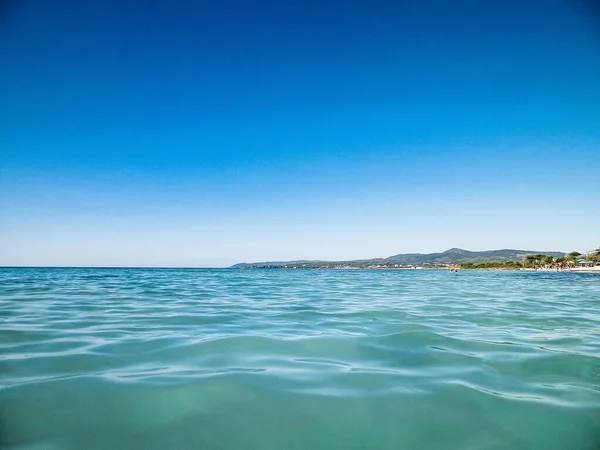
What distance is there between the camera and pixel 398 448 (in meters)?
2.65

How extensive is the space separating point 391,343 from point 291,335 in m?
1.77

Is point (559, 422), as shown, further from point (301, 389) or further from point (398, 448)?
point (301, 389)

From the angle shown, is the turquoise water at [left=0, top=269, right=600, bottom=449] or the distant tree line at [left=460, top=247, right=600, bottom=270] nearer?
the turquoise water at [left=0, top=269, right=600, bottom=449]

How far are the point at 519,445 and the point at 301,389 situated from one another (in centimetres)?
196

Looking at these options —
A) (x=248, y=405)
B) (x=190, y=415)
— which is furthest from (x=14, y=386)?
(x=248, y=405)

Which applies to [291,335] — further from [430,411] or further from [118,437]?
[118,437]

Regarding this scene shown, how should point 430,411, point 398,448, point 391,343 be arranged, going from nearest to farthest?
1. point 398,448
2. point 430,411
3. point 391,343

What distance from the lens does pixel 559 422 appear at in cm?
301

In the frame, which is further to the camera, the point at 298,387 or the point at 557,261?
the point at 557,261

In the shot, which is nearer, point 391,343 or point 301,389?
point 301,389

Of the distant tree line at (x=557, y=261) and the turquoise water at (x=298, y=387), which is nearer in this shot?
the turquoise water at (x=298, y=387)

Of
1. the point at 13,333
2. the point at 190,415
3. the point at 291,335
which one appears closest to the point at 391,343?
the point at 291,335

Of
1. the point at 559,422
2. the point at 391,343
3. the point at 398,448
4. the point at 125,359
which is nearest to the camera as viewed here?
the point at 398,448

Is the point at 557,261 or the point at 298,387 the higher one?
the point at 557,261
